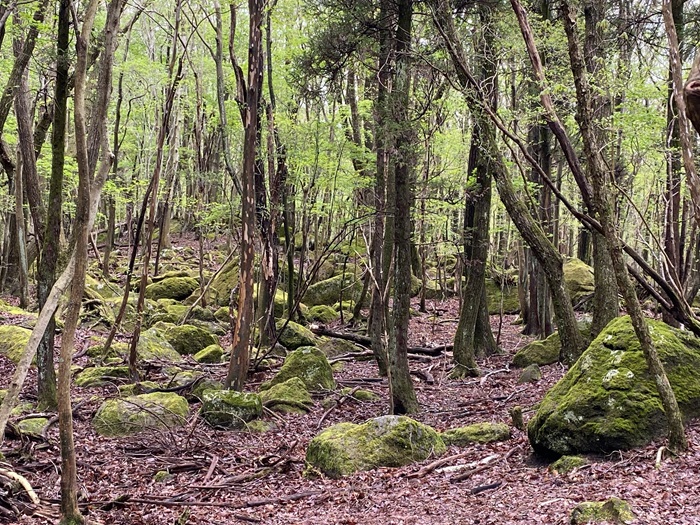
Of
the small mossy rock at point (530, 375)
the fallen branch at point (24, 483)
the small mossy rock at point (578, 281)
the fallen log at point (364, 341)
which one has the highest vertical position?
the small mossy rock at point (578, 281)

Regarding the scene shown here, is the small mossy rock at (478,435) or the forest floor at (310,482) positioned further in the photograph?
the small mossy rock at (478,435)

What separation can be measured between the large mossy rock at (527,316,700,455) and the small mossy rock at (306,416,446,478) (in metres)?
1.31

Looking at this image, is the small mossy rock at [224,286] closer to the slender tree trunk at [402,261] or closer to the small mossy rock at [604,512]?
the slender tree trunk at [402,261]

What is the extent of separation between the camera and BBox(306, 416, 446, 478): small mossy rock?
21.1ft

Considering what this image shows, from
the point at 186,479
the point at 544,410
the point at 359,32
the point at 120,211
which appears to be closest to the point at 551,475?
the point at 544,410

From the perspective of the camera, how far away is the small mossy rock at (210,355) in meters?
12.8

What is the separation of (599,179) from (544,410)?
2572 mm

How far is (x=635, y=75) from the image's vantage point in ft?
36.8

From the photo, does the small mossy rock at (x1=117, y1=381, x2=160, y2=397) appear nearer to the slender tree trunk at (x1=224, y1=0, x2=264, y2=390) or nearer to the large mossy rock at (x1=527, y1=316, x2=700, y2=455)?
the slender tree trunk at (x1=224, y1=0, x2=264, y2=390)

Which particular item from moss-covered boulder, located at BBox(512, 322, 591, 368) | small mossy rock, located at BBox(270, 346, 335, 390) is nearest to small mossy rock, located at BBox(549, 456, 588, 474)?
small mossy rock, located at BBox(270, 346, 335, 390)

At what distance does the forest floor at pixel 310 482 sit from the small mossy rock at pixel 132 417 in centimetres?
20

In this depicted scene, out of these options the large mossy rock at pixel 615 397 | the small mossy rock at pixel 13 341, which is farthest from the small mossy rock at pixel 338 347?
the large mossy rock at pixel 615 397

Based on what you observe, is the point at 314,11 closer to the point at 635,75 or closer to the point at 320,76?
the point at 320,76

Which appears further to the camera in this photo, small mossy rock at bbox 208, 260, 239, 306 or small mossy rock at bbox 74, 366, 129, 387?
small mossy rock at bbox 208, 260, 239, 306
